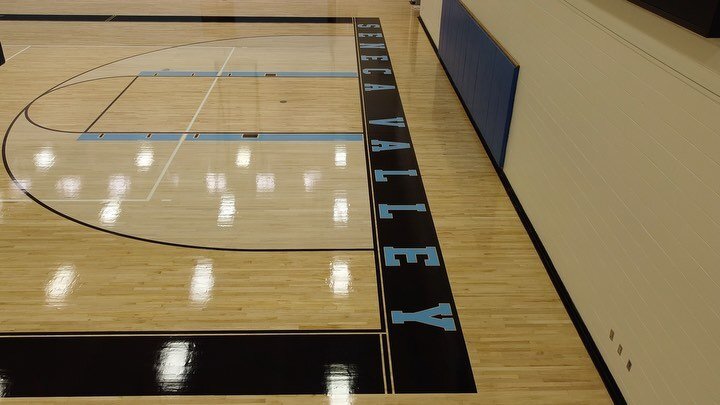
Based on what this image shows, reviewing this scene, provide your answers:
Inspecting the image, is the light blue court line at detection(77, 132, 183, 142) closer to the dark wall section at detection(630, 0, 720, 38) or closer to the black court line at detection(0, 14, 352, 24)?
the dark wall section at detection(630, 0, 720, 38)

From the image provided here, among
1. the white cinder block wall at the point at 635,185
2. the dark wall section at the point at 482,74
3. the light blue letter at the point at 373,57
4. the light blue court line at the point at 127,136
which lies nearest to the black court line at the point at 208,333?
the white cinder block wall at the point at 635,185

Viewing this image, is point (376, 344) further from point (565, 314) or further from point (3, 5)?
point (3, 5)

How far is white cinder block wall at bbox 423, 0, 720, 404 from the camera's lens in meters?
3.10

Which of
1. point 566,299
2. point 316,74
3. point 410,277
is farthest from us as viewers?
point 316,74

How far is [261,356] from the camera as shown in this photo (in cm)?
415

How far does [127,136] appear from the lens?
7359mm

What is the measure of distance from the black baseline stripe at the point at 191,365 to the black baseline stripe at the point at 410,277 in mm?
260

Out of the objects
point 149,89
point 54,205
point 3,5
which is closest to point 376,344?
point 54,205

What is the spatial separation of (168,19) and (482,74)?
799 centimetres

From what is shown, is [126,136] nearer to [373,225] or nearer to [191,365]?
[373,225]

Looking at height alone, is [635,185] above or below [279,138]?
above

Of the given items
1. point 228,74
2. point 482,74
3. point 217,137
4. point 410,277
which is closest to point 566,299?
point 410,277

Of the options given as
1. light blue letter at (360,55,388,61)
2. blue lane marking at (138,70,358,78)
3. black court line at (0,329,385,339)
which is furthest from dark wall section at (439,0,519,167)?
black court line at (0,329,385,339)

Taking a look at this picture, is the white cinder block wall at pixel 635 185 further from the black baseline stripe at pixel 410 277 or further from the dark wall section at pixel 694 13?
the black baseline stripe at pixel 410 277
